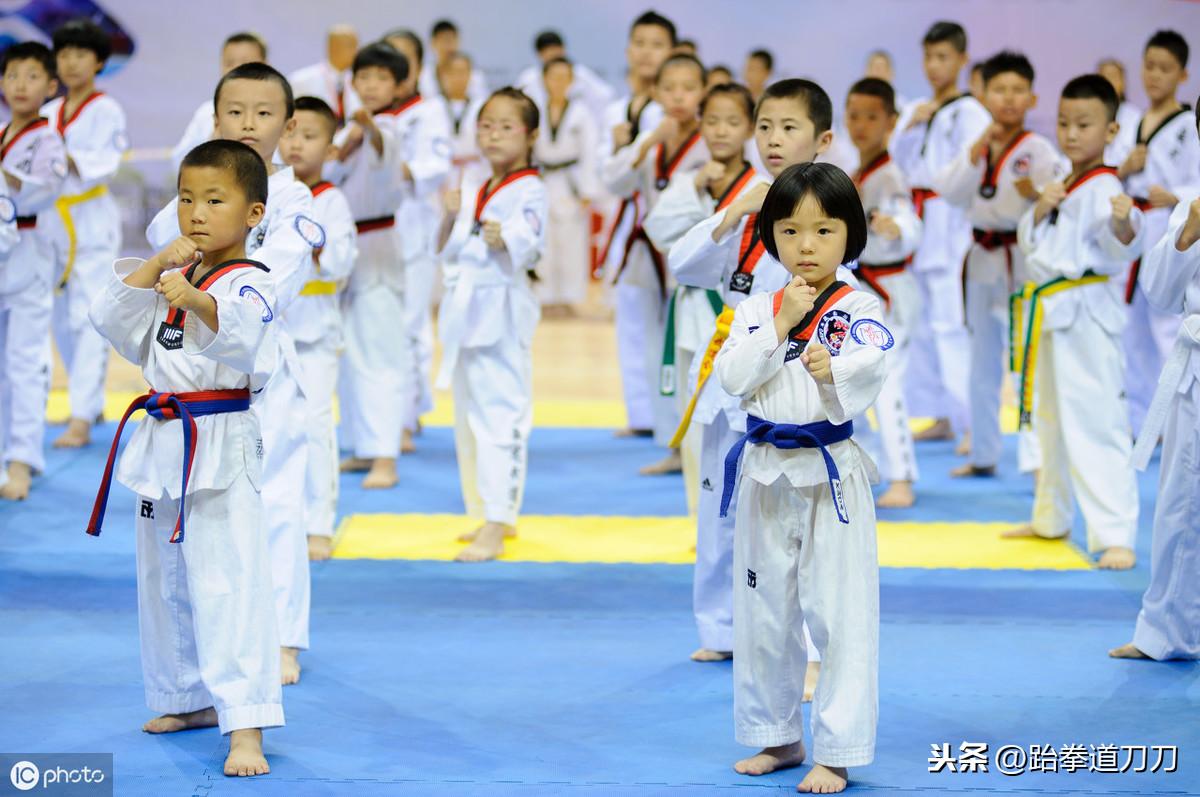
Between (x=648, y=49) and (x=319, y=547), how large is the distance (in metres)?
3.25

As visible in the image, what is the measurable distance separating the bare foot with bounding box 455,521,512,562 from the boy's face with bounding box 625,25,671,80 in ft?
9.34

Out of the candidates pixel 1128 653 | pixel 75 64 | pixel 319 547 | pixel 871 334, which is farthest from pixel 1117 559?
pixel 75 64

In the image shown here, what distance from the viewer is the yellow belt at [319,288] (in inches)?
194

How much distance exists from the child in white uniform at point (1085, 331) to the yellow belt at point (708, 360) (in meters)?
1.71

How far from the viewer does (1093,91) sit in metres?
4.97

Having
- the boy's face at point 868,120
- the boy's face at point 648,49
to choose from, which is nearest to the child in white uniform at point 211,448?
the boy's face at point 868,120

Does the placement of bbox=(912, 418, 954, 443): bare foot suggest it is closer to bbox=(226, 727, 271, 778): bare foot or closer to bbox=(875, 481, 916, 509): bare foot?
bbox=(875, 481, 916, 509): bare foot

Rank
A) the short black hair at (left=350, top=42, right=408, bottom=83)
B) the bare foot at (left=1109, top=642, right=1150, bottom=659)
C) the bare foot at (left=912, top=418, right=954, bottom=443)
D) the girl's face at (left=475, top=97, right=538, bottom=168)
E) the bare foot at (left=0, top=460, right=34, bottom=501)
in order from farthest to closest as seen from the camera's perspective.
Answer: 1. the bare foot at (left=912, top=418, right=954, bottom=443)
2. the short black hair at (left=350, top=42, right=408, bottom=83)
3. the bare foot at (left=0, top=460, right=34, bottom=501)
4. the girl's face at (left=475, top=97, right=538, bottom=168)
5. the bare foot at (left=1109, top=642, right=1150, bottom=659)

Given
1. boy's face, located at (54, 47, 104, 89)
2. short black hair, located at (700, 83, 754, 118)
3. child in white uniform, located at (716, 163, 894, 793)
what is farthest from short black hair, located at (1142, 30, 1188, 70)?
boy's face, located at (54, 47, 104, 89)

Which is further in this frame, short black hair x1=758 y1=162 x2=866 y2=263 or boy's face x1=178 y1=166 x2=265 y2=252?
boy's face x1=178 y1=166 x2=265 y2=252

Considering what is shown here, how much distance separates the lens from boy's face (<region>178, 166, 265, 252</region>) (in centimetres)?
327

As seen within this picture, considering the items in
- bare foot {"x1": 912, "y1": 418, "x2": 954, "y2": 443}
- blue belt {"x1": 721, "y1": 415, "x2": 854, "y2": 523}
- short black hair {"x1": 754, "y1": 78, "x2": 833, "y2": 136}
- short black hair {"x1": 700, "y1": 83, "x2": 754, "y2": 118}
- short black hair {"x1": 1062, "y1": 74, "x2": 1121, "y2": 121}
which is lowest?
bare foot {"x1": 912, "y1": 418, "x2": 954, "y2": 443}

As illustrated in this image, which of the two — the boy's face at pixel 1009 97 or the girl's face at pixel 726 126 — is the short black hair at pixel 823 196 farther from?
the boy's face at pixel 1009 97

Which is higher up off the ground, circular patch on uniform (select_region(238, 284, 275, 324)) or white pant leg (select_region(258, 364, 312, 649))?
circular patch on uniform (select_region(238, 284, 275, 324))
